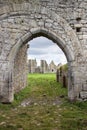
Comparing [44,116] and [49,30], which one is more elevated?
[49,30]

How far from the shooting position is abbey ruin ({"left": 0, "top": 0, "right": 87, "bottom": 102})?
919 cm

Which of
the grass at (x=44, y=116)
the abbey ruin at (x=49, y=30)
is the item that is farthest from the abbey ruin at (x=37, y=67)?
the grass at (x=44, y=116)

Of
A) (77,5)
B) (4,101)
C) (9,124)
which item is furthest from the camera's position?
(77,5)

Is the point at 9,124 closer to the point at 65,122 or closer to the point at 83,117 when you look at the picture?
the point at 65,122

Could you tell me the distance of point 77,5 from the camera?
9.52m

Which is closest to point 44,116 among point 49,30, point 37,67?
point 49,30

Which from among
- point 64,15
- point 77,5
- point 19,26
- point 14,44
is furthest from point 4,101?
point 77,5

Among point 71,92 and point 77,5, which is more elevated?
point 77,5

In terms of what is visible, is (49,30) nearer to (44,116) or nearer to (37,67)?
(44,116)

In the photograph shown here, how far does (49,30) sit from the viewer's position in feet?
30.6

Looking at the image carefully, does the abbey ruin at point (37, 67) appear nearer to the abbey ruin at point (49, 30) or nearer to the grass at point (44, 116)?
the abbey ruin at point (49, 30)

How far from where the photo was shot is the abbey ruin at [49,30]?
9.19 m

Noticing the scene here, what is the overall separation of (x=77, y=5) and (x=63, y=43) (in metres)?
1.53

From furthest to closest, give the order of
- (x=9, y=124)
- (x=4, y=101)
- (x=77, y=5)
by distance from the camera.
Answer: (x=77, y=5)
(x=4, y=101)
(x=9, y=124)
